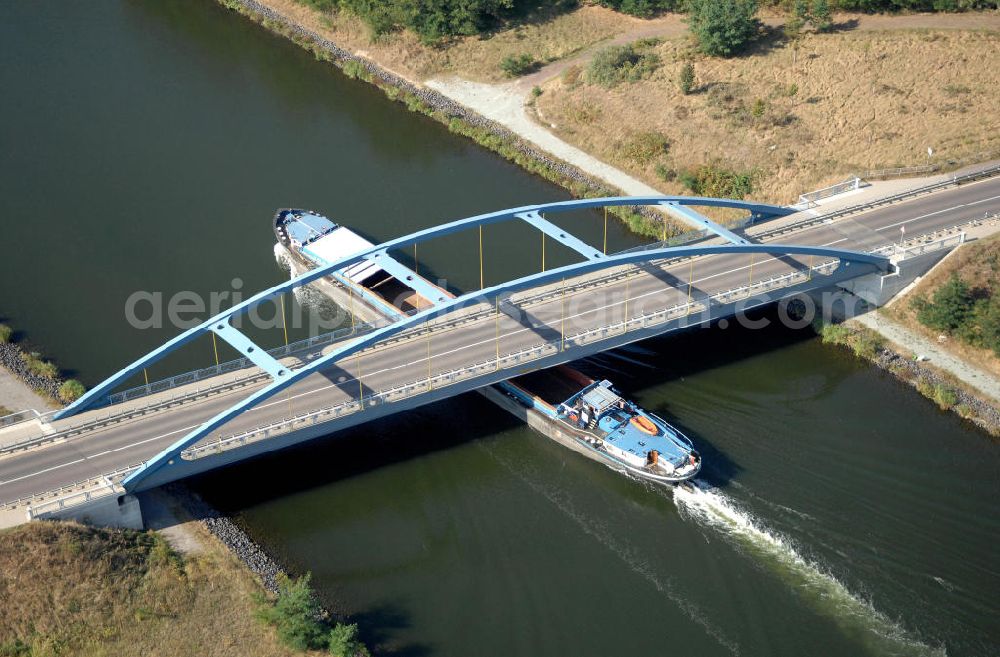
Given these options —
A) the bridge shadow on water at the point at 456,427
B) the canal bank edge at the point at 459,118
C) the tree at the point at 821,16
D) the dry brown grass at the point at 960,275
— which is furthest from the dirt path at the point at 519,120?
the tree at the point at 821,16

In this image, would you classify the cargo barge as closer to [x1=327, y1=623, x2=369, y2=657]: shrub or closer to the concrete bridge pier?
[x1=327, y1=623, x2=369, y2=657]: shrub

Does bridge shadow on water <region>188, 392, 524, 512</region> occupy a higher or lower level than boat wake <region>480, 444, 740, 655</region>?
higher

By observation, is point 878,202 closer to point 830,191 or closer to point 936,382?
point 830,191

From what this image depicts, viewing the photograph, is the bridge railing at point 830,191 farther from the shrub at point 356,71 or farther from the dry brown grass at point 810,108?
the shrub at point 356,71

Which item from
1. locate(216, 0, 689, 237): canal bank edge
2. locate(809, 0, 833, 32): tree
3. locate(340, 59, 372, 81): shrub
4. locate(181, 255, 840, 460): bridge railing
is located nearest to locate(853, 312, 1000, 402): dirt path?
locate(181, 255, 840, 460): bridge railing

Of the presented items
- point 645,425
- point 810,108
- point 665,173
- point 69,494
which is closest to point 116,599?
point 69,494

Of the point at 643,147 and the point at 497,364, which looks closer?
the point at 497,364
